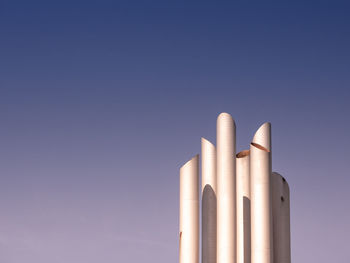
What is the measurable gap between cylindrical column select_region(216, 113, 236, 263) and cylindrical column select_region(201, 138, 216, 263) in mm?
982

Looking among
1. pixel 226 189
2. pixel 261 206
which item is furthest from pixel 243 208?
pixel 261 206

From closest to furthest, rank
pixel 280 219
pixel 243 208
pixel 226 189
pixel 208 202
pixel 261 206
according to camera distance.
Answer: pixel 261 206
pixel 226 189
pixel 243 208
pixel 280 219
pixel 208 202

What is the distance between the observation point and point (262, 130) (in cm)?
4509

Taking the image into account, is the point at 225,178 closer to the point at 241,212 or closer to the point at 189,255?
the point at 241,212

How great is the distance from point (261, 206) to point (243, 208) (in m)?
2.72

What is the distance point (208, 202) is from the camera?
Answer: 45812mm

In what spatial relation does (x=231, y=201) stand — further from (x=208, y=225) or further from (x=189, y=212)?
(x=189, y=212)

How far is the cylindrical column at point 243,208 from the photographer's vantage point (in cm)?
4400

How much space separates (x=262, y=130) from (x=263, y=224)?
21.0ft

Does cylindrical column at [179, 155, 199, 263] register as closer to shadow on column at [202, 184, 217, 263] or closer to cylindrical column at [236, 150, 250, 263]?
shadow on column at [202, 184, 217, 263]

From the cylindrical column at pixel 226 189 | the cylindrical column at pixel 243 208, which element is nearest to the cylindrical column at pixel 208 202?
the cylindrical column at pixel 226 189

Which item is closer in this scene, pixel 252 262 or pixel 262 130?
pixel 252 262

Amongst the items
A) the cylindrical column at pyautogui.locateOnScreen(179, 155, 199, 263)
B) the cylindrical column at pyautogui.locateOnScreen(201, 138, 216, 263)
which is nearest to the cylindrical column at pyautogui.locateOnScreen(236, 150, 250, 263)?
the cylindrical column at pyautogui.locateOnScreen(201, 138, 216, 263)

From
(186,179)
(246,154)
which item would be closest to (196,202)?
→ (186,179)
